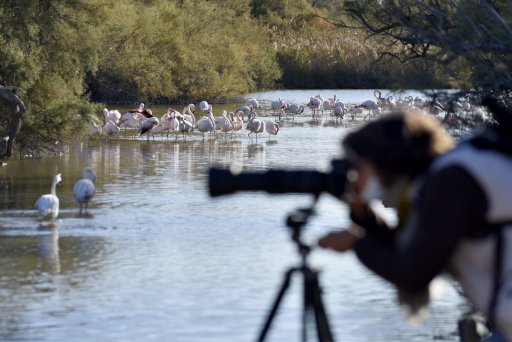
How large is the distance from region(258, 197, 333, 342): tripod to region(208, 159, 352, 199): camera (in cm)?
7

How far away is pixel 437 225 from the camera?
2.12 meters

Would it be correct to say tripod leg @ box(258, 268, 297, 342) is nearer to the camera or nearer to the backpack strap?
the camera

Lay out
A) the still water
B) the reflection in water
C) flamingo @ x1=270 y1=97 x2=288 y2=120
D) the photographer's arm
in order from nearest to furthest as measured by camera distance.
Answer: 1. the photographer's arm
2. the still water
3. the reflection in water
4. flamingo @ x1=270 y1=97 x2=288 y2=120

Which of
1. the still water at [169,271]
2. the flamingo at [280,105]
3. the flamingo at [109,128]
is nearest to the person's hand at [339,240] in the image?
the still water at [169,271]

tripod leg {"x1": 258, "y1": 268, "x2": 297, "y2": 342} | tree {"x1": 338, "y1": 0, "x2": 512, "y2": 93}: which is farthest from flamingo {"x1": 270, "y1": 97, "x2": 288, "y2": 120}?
tripod leg {"x1": 258, "y1": 268, "x2": 297, "y2": 342}

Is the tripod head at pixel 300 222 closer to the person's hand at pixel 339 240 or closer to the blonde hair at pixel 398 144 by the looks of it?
the person's hand at pixel 339 240

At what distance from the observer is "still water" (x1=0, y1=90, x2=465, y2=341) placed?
6.51 m

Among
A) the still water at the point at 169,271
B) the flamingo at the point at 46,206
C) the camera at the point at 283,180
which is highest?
the camera at the point at 283,180

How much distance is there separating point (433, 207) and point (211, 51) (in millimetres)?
34477

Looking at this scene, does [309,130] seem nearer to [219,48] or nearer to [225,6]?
[219,48]

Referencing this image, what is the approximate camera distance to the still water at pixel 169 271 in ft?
21.4

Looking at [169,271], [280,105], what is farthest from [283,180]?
[280,105]

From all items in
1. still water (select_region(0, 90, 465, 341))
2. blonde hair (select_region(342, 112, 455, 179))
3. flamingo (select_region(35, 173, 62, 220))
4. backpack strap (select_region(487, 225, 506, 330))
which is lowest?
still water (select_region(0, 90, 465, 341))

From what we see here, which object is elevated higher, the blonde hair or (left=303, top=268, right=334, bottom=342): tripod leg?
the blonde hair
